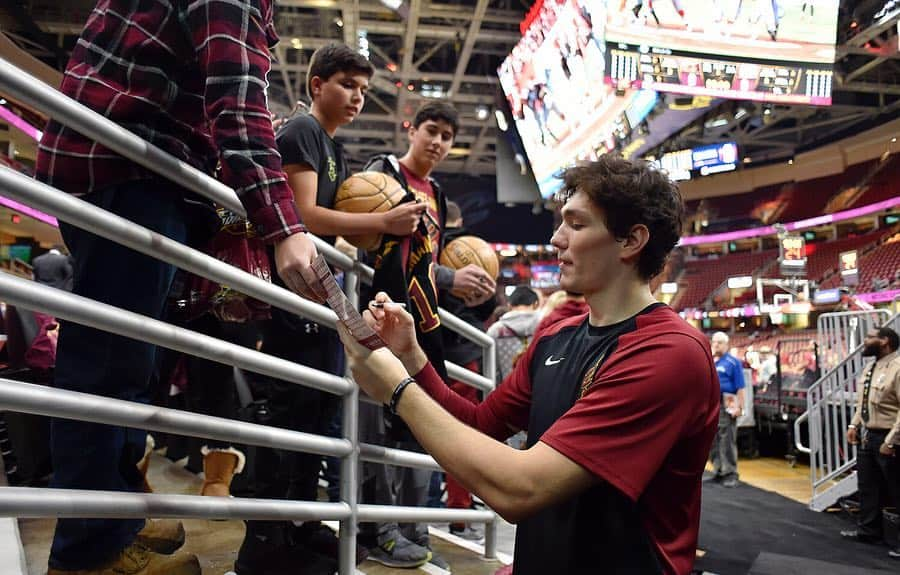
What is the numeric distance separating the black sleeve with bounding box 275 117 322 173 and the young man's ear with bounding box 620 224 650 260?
113 centimetres

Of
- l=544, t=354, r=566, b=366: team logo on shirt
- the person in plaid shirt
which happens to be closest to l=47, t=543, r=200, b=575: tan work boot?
the person in plaid shirt

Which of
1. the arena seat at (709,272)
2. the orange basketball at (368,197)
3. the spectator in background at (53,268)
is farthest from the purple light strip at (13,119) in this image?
the arena seat at (709,272)

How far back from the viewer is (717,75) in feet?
32.3

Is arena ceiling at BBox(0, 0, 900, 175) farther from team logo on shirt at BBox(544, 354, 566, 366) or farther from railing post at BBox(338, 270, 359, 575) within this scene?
team logo on shirt at BBox(544, 354, 566, 366)

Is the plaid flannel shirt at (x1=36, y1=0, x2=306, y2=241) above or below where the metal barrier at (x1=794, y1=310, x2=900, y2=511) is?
above

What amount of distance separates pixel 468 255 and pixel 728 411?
22.8ft

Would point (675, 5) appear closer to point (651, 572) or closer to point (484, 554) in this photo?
point (484, 554)

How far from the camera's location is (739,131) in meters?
23.7

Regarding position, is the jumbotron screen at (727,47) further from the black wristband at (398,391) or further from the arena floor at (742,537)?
the black wristband at (398,391)

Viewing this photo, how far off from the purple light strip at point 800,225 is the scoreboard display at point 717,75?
13915 millimetres

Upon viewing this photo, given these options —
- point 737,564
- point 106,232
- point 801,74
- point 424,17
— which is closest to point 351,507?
point 106,232

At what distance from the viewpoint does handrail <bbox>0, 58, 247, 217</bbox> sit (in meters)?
1.10

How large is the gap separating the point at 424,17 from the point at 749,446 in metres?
11.0

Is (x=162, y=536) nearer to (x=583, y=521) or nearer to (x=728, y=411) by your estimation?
(x=583, y=521)
